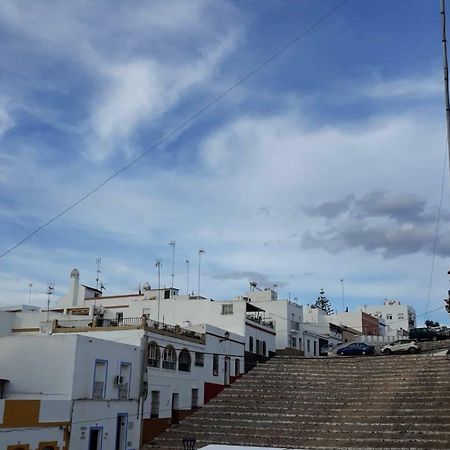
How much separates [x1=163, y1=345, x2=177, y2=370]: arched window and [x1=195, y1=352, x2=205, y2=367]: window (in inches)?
137

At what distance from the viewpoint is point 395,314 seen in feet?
375

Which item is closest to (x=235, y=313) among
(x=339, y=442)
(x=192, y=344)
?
(x=192, y=344)

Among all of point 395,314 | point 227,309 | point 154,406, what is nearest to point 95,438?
point 154,406

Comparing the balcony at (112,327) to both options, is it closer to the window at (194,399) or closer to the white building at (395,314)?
the window at (194,399)

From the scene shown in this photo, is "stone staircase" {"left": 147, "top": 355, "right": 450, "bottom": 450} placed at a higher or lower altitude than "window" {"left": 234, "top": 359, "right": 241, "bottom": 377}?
lower

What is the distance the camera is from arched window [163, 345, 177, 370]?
129ft

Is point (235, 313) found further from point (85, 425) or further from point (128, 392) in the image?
point (85, 425)

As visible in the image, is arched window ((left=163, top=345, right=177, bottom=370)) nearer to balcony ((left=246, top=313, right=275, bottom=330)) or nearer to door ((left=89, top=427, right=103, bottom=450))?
door ((left=89, top=427, right=103, bottom=450))

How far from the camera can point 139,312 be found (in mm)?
55750

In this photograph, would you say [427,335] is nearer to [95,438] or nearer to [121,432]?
[121,432]

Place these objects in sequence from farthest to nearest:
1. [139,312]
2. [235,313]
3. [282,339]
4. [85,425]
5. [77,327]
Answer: [282,339] < [139,312] < [235,313] < [77,327] < [85,425]

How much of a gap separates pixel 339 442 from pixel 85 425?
15.5 metres

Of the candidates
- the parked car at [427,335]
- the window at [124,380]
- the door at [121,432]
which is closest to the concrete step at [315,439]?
the door at [121,432]

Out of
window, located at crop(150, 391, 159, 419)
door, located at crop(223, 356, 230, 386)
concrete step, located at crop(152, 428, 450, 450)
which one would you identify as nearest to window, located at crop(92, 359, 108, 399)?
window, located at crop(150, 391, 159, 419)
